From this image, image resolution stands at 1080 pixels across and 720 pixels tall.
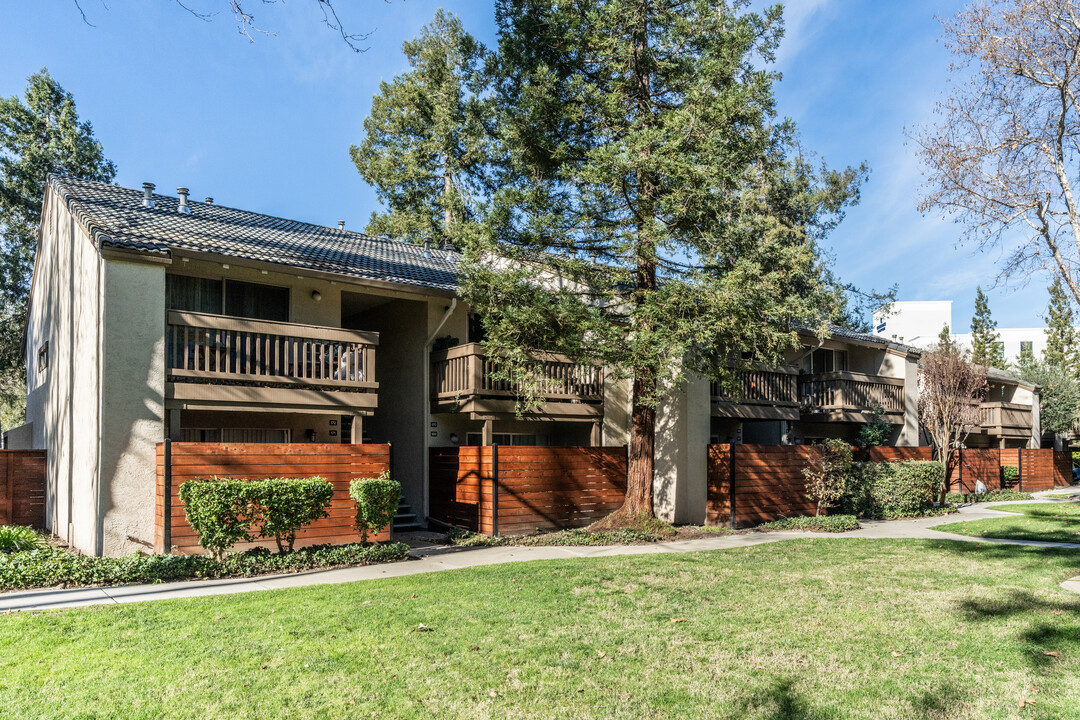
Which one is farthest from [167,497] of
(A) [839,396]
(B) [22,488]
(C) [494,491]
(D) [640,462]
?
(A) [839,396]

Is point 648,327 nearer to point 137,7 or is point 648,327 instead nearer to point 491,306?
Result: point 491,306

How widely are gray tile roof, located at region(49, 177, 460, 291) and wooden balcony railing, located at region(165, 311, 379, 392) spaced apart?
1.21 meters

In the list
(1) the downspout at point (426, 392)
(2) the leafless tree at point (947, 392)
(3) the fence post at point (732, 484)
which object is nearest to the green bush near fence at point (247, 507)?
(1) the downspout at point (426, 392)

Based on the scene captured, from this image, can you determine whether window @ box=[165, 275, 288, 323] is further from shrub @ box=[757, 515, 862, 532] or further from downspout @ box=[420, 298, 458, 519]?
shrub @ box=[757, 515, 862, 532]

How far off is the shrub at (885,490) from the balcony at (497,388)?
6.93m

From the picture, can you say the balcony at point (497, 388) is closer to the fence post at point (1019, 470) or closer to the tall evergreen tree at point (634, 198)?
the tall evergreen tree at point (634, 198)

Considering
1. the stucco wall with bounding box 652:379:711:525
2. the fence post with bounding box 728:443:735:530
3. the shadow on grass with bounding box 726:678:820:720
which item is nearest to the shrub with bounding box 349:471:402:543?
the stucco wall with bounding box 652:379:711:525

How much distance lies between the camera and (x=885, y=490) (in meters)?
17.9

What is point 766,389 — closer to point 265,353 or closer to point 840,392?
point 840,392

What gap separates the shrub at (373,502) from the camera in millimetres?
10867

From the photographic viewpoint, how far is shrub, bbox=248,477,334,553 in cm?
1009

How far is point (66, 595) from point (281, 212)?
45.2 ft

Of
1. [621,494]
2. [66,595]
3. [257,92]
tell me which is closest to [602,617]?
[66,595]

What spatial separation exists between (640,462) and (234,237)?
9418mm
